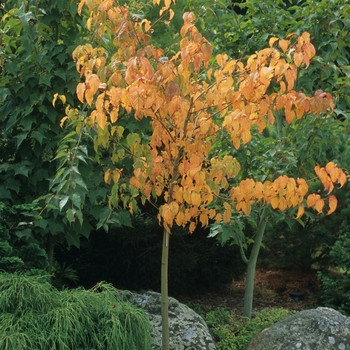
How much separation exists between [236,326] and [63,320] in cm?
222

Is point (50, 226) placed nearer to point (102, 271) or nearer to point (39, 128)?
point (39, 128)

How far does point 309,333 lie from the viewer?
4621mm

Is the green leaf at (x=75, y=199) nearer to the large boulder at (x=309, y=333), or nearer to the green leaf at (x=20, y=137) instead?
the green leaf at (x=20, y=137)

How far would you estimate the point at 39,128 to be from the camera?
482cm

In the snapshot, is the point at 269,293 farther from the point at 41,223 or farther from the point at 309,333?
the point at 41,223

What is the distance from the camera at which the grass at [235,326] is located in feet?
16.6

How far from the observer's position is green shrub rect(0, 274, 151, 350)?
3.48 m

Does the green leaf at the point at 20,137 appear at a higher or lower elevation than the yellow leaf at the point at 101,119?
higher

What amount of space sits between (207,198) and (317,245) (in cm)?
363

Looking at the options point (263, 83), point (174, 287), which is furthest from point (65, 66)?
point (174, 287)

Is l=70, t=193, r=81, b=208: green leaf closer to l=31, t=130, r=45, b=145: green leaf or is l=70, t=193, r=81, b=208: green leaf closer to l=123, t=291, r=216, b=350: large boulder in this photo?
l=31, t=130, r=45, b=145: green leaf

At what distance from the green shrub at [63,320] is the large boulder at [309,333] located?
1171 millimetres

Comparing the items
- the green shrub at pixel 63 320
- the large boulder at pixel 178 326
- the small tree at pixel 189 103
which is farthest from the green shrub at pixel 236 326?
the small tree at pixel 189 103

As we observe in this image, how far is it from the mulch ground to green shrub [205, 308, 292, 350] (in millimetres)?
608
